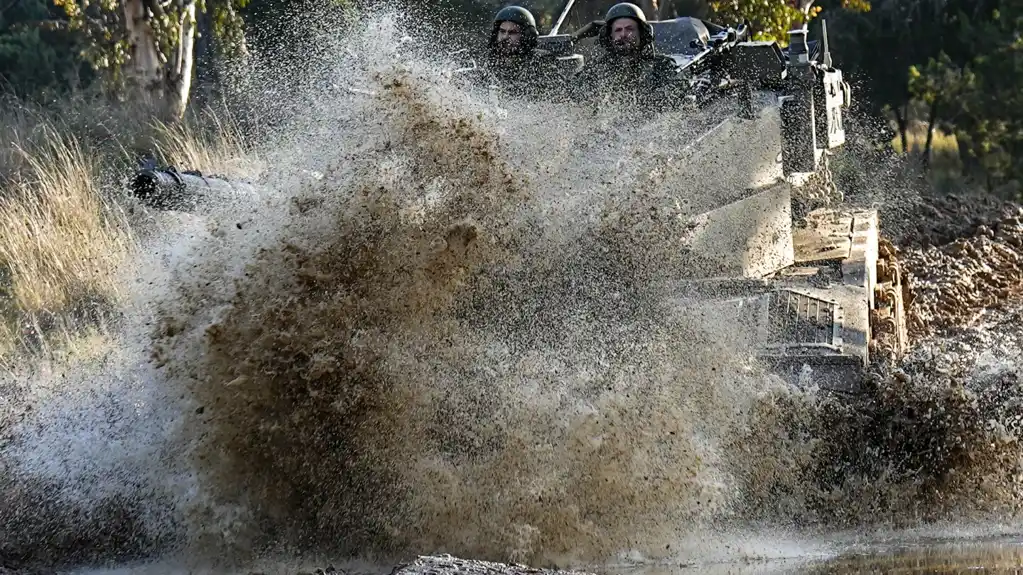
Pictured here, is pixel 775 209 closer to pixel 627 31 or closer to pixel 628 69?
pixel 628 69

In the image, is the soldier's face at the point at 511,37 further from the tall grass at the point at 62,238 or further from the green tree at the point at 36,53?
the green tree at the point at 36,53

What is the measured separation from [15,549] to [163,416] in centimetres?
87

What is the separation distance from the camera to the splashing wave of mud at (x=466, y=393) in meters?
6.71

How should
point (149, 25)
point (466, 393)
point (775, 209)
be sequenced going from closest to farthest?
1. point (466, 393)
2. point (775, 209)
3. point (149, 25)

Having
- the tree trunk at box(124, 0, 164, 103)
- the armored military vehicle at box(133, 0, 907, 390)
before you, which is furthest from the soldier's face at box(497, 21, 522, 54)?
the tree trunk at box(124, 0, 164, 103)

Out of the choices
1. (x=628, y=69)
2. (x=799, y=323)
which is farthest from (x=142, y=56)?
(x=799, y=323)

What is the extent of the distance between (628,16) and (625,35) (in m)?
0.12

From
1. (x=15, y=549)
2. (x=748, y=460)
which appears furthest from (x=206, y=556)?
(x=748, y=460)

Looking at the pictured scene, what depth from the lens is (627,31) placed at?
10328 mm

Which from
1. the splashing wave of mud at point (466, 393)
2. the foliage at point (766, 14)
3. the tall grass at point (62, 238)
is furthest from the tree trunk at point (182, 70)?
the splashing wave of mud at point (466, 393)

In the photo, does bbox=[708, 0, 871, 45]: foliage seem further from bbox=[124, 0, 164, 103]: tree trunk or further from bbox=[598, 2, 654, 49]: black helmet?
bbox=[598, 2, 654, 49]: black helmet

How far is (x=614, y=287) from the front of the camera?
7582 millimetres

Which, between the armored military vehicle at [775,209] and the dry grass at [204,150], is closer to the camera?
the armored military vehicle at [775,209]

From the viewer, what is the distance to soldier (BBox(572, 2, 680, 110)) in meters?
9.93
